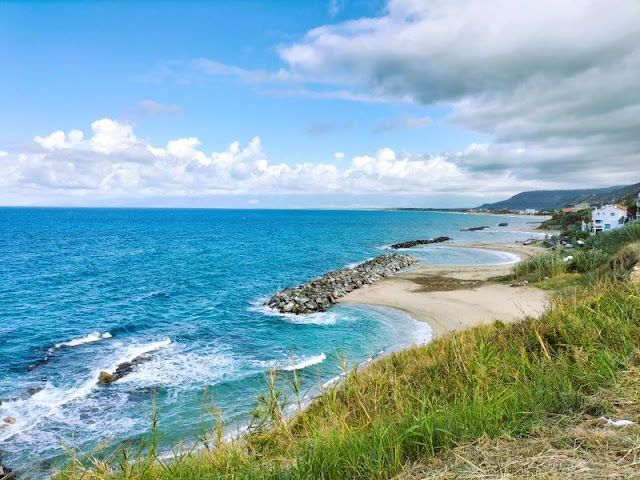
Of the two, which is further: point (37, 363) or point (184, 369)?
point (37, 363)

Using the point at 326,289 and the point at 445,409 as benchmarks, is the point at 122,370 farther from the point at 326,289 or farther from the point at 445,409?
the point at 326,289

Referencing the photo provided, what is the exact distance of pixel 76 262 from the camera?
48.9 metres

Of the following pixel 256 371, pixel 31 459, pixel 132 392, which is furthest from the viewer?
pixel 256 371

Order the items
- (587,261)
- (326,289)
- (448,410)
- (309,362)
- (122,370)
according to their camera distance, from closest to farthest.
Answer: (448,410), (122,370), (309,362), (587,261), (326,289)

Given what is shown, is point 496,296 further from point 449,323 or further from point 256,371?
point 256,371

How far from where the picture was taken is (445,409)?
16.6 feet

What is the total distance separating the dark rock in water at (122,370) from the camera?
15.4m

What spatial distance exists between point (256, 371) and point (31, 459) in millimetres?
7768

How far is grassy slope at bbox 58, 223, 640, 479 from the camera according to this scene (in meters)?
3.99

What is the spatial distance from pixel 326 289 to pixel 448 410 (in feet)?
87.7

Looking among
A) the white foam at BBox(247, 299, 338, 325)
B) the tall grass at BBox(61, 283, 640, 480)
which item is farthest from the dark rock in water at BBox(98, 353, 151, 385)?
the tall grass at BBox(61, 283, 640, 480)

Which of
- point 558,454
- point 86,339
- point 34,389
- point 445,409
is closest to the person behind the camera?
point 558,454

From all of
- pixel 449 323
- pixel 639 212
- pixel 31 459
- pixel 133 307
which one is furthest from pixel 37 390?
pixel 639 212

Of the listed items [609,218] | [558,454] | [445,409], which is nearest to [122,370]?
[445,409]
